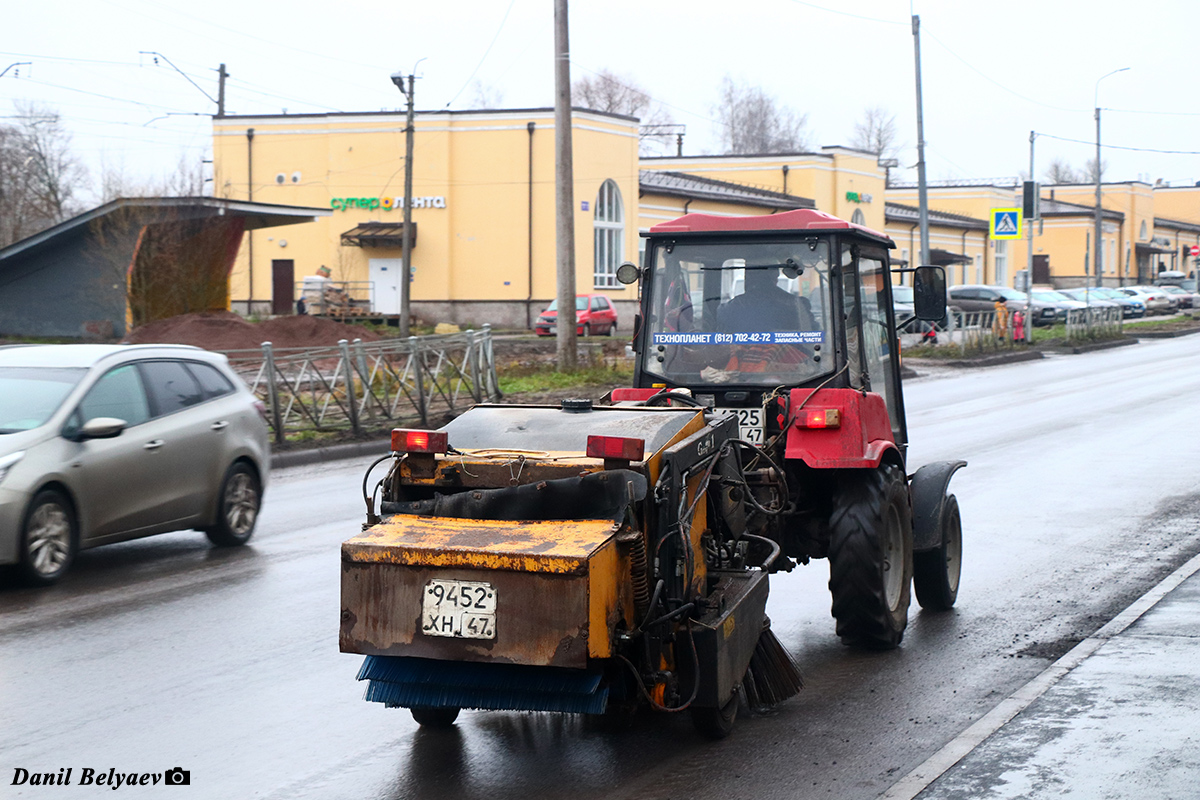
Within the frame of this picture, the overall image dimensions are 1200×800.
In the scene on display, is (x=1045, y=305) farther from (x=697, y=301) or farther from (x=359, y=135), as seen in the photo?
(x=697, y=301)

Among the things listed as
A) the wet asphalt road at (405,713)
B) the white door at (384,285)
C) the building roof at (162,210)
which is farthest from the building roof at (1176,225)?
the wet asphalt road at (405,713)

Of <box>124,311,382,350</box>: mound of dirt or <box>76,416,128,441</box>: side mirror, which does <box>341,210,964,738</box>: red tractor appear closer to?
<box>76,416,128,441</box>: side mirror

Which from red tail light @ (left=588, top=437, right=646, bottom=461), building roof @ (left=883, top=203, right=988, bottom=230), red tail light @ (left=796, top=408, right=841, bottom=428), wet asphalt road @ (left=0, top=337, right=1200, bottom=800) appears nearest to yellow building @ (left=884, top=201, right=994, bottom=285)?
building roof @ (left=883, top=203, right=988, bottom=230)

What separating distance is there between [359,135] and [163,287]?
18.5 meters

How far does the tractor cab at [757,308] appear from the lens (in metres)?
7.46

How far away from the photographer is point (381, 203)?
51719 mm

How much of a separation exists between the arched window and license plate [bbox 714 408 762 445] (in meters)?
44.3

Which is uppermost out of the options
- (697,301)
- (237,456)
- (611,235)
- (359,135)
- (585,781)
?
(359,135)

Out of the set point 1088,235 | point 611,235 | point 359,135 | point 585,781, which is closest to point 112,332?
point 359,135

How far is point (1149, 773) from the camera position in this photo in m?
5.05

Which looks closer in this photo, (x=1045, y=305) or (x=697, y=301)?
A: (x=697, y=301)

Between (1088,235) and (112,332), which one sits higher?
(1088,235)

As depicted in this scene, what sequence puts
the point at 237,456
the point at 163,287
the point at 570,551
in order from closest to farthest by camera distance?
the point at 570,551 < the point at 237,456 < the point at 163,287

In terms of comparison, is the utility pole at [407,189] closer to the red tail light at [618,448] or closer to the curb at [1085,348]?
the curb at [1085,348]
